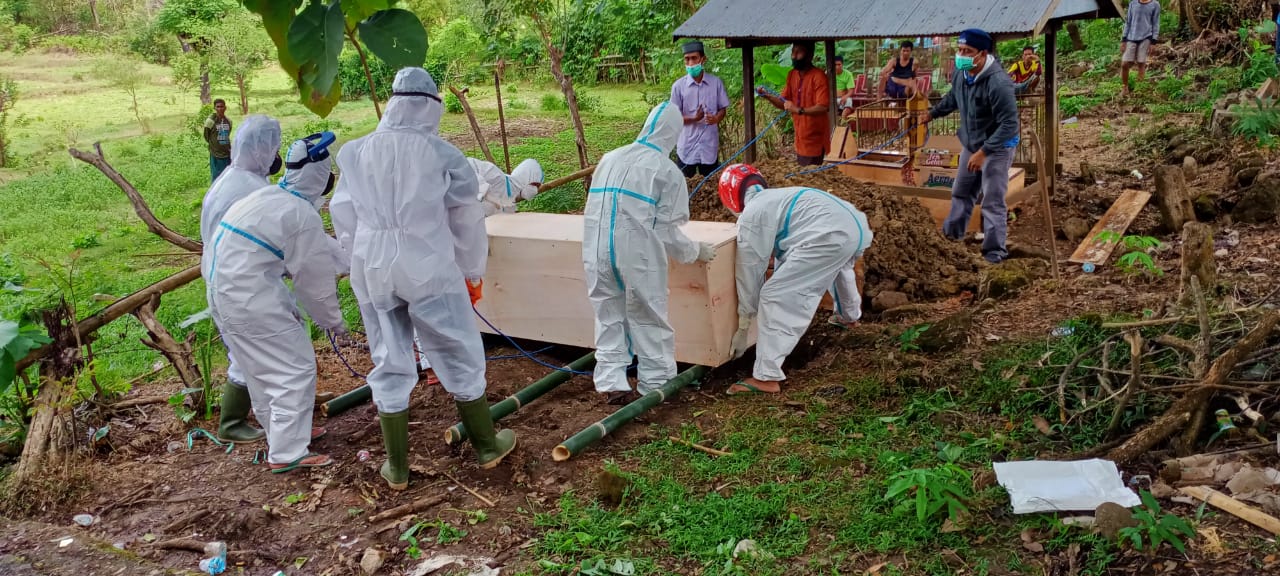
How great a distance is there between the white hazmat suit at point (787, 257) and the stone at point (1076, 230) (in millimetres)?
3380

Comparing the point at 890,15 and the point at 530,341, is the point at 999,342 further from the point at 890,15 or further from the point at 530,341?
the point at 890,15

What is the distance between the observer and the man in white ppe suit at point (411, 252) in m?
4.55

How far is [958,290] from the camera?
717 cm

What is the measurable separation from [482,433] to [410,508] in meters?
0.53

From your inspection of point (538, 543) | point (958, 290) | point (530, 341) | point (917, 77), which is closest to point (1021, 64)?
point (917, 77)

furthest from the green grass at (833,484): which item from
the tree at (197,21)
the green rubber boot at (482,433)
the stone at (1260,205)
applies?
the tree at (197,21)

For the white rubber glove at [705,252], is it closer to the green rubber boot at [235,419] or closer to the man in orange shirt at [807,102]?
the green rubber boot at [235,419]

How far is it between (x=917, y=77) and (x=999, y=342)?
543 cm

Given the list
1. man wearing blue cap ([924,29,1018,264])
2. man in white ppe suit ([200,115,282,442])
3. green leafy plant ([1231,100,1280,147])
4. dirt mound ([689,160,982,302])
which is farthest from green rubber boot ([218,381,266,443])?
green leafy plant ([1231,100,1280,147])

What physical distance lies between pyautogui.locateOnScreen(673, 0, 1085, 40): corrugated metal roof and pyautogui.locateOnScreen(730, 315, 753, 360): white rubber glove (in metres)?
3.54

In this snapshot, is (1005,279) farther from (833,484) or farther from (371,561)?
(371,561)

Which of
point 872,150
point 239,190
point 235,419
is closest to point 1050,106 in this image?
point 872,150

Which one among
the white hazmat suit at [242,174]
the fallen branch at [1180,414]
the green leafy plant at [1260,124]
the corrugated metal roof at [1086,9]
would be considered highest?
the corrugated metal roof at [1086,9]

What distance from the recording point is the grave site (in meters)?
3.96
